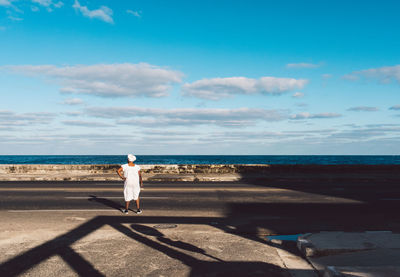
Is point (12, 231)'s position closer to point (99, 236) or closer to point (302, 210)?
point (99, 236)

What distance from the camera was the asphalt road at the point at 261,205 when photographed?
7.27 metres

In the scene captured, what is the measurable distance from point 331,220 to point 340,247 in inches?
111

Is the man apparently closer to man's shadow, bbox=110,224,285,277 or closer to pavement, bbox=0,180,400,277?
pavement, bbox=0,180,400,277

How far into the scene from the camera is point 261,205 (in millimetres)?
9805

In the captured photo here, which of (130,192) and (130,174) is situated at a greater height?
(130,174)

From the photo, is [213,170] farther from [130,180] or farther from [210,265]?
[210,265]

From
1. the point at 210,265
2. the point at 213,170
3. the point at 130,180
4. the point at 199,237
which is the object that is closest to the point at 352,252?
the point at 210,265

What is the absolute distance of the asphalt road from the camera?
23.9ft

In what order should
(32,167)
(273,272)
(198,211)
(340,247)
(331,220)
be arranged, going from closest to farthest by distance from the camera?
1. (273,272)
2. (340,247)
3. (331,220)
4. (198,211)
5. (32,167)

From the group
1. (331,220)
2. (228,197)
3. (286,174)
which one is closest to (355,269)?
(331,220)

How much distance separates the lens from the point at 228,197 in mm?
11492

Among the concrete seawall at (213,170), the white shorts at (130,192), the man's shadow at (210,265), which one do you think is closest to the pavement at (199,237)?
the man's shadow at (210,265)

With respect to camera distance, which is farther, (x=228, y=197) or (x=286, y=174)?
(x=286, y=174)

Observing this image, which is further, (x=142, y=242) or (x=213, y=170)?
(x=213, y=170)
